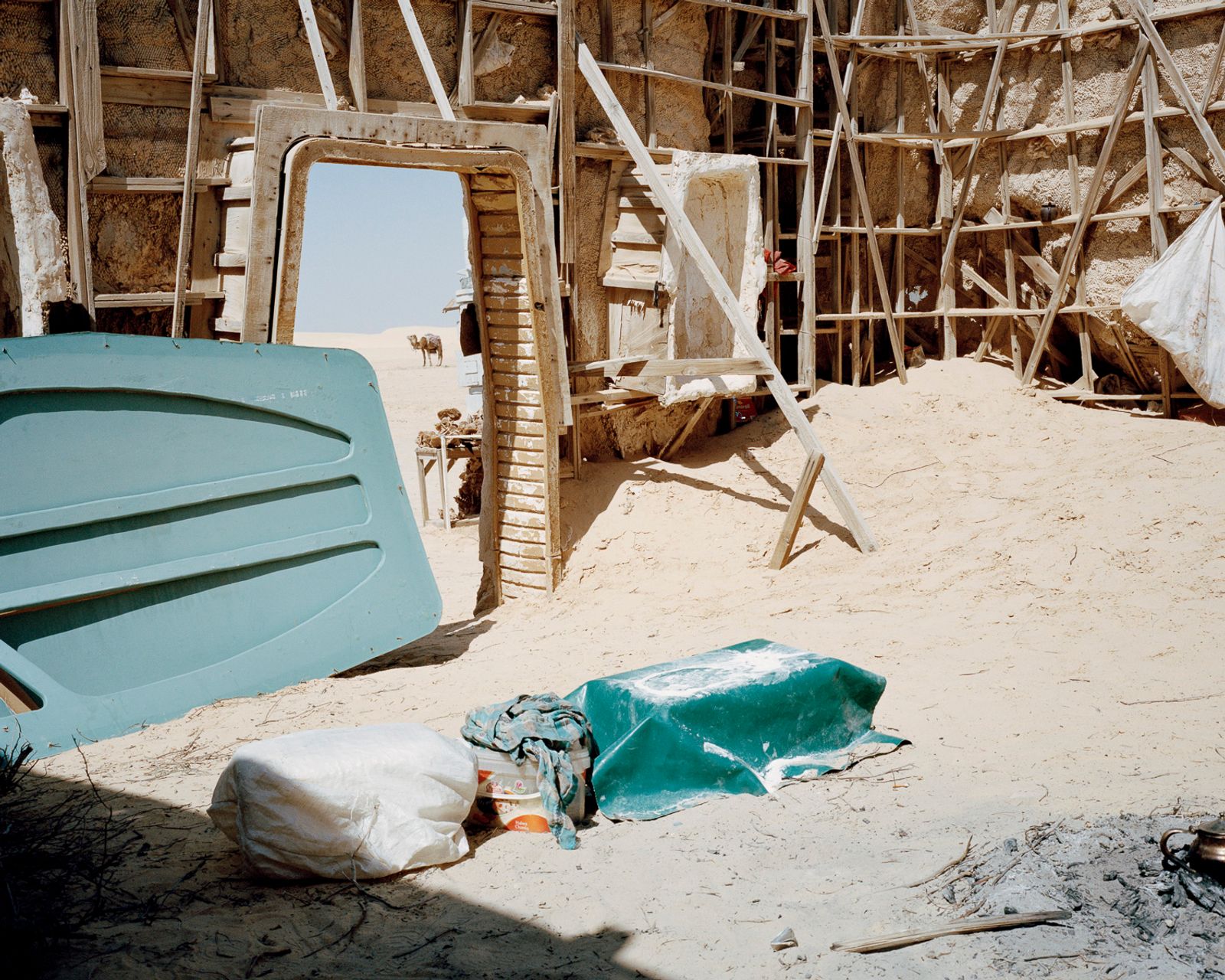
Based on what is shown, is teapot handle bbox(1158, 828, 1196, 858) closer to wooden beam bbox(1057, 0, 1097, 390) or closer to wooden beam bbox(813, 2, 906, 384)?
wooden beam bbox(813, 2, 906, 384)

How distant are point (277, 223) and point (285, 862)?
13.5 feet

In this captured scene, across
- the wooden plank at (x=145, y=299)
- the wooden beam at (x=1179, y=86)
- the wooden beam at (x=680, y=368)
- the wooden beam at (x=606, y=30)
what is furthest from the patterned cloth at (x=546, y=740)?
the wooden beam at (x=1179, y=86)

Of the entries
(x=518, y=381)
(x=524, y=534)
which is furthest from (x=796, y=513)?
(x=518, y=381)

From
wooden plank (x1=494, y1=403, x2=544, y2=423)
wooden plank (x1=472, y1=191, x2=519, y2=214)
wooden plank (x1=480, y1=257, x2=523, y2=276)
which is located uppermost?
wooden plank (x1=472, y1=191, x2=519, y2=214)

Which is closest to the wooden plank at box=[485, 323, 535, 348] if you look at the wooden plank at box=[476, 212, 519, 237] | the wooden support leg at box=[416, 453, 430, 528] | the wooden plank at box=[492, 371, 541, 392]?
the wooden plank at box=[492, 371, 541, 392]

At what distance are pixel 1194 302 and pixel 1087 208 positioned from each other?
5.25ft

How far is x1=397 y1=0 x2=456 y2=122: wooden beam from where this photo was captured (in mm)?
A: 7464

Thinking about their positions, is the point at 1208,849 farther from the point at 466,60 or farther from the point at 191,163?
the point at 466,60

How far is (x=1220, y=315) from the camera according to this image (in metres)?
10.3

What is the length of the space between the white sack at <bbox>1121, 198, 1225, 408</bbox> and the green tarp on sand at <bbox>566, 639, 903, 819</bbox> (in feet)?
23.9

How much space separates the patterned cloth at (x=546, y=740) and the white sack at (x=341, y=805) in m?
0.35

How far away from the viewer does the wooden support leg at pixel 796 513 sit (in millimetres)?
8281

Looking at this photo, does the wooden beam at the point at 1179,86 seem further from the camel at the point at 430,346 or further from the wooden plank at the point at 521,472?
the camel at the point at 430,346

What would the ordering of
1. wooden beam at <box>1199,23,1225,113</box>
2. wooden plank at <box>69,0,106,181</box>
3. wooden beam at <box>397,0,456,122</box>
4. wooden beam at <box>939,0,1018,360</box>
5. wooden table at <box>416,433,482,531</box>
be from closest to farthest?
wooden plank at <box>69,0,106,181</box> < wooden beam at <box>397,0,456,122</box> < wooden beam at <box>1199,23,1225,113</box> < wooden beam at <box>939,0,1018,360</box> < wooden table at <box>416,433,482,531</box>
